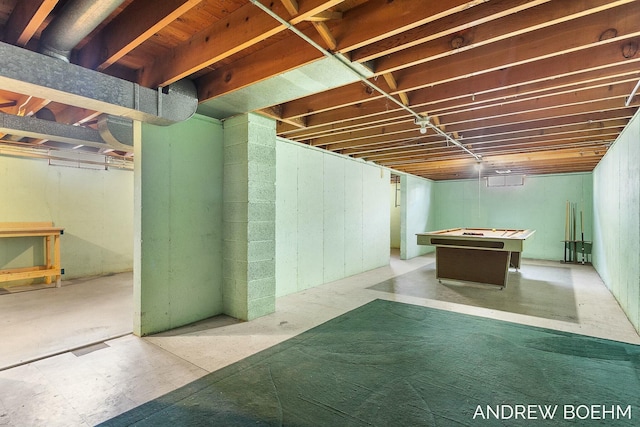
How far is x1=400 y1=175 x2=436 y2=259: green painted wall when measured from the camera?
348 inches

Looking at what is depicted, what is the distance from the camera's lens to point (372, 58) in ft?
7.91

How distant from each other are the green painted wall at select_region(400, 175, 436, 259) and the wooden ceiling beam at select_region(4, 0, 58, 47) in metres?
7.60

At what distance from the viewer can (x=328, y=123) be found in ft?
13.8

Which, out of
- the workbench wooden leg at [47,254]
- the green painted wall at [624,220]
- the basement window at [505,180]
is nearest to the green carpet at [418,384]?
the green painted wall at [624,220]

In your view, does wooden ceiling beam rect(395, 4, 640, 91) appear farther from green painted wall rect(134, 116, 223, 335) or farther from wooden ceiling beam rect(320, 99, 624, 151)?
green painted wall rect(134, 116, 223, 335)

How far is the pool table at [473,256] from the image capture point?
201 inches

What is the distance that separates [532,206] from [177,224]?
930 centimetres

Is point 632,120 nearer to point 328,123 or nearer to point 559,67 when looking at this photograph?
point 559,67

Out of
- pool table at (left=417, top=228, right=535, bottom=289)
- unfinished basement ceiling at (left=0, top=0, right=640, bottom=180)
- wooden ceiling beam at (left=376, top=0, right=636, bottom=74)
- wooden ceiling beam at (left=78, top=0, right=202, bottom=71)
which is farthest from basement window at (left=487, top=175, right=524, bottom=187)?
wooden ceiling beam at (left=78, top=0, right=202, bottom=71)

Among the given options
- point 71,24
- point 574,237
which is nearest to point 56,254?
point 71,24

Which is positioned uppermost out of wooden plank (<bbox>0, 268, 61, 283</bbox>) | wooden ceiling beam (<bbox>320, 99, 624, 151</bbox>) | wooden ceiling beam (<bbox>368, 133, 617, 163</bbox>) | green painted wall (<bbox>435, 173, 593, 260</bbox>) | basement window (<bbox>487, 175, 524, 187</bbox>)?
wooden ceiling beam (<bbox>320, 99, 624, 151</bbox>)

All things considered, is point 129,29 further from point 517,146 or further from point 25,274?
point 517,146

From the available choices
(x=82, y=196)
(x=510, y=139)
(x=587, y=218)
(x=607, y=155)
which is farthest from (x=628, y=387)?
(x=82, y=196)

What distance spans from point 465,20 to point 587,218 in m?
8.67
